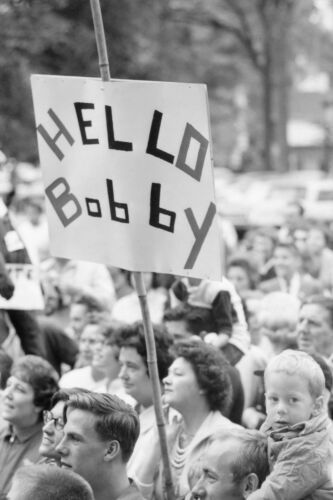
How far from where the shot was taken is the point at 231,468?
4965 millimetres

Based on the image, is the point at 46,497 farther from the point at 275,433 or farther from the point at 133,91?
the point at 133,91

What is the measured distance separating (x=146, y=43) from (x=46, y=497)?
88.6 ft

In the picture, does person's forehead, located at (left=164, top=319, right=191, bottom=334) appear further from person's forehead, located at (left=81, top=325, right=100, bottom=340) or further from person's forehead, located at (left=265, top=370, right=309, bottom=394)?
person's forehead, located at (left=265, top=370, right=309, bottom=394)

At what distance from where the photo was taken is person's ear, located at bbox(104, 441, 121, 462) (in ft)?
16.9

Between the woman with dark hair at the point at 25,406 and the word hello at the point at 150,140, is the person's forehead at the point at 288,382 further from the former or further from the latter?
the woman with dark hair at the point at 25,406

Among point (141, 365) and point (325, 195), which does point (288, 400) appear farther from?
point (325, 195)

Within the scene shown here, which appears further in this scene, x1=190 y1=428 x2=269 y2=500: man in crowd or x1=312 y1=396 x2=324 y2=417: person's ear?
x1=312 y1=396 x2=324 y2=417: person's ear

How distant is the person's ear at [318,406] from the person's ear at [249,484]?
38 centimetres

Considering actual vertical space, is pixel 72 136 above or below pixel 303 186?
above

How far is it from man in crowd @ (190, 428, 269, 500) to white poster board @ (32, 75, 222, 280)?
0.66 m

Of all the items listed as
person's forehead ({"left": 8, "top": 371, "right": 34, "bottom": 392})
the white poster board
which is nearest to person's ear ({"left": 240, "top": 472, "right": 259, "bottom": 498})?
the white poster board

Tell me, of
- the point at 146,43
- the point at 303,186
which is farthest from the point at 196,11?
the point at 303,186

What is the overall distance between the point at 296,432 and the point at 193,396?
1.29 metres

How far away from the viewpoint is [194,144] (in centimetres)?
507
